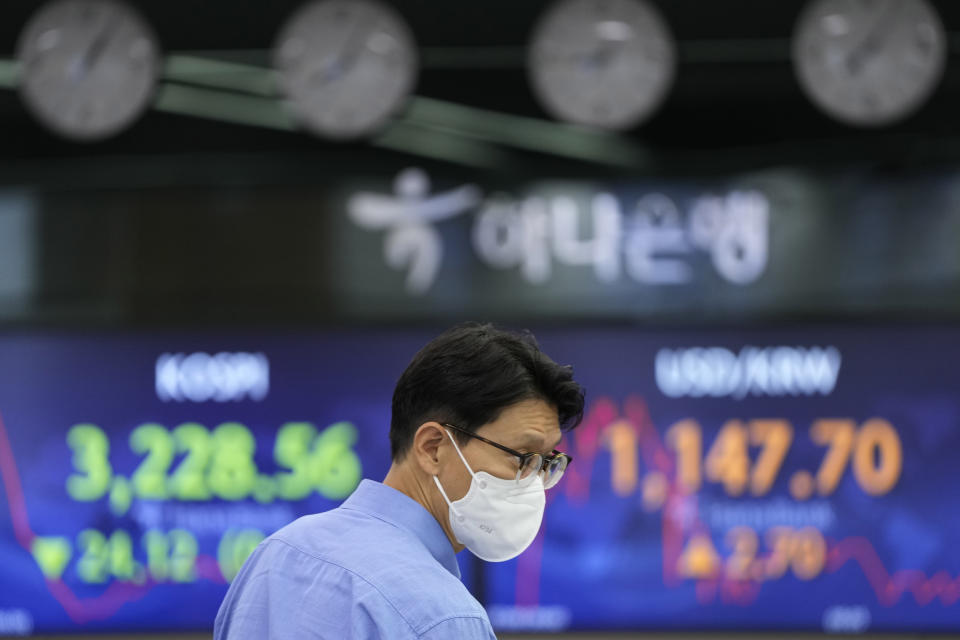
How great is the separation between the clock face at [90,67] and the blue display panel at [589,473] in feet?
2.05

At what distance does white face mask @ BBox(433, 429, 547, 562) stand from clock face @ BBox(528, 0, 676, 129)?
7.12ft

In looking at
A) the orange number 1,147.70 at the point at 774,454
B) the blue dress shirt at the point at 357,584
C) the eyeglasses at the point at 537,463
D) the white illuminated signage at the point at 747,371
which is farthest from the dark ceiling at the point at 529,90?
the blue dress shirt at the point at 357,584

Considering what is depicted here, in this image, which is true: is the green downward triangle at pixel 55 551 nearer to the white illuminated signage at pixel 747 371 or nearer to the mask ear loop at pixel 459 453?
the white illuminated signage at pixel 747 371

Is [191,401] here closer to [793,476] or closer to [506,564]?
[506,564]

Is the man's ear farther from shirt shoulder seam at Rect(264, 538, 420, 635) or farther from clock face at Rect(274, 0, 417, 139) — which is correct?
clock face at Rect(274, 0, 417, 139)

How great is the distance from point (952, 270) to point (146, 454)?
2.35m

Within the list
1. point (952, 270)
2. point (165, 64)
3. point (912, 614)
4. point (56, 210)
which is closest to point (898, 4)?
point (952, 270)

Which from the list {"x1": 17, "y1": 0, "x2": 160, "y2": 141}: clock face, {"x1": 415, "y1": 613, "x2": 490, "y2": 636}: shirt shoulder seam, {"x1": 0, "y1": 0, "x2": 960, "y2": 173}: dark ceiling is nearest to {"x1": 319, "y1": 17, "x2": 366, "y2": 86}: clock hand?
{"x1": 0, "y1": 0, "x2": 960, "y2": 173}: dark ceiling

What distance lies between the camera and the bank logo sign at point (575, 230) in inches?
150

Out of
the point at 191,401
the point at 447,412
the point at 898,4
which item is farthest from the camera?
the point at 191,401

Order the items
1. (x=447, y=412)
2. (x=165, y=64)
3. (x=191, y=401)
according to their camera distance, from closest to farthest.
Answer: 1. (x=447, y=412)
2. (x=191, y=401)
3. (x=165, y=64)

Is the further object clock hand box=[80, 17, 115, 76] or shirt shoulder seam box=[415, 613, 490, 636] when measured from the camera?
clock hand box=[80, 17, 115, 76]

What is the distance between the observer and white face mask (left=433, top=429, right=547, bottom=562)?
142 centimetres

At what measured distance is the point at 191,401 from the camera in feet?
12.2
